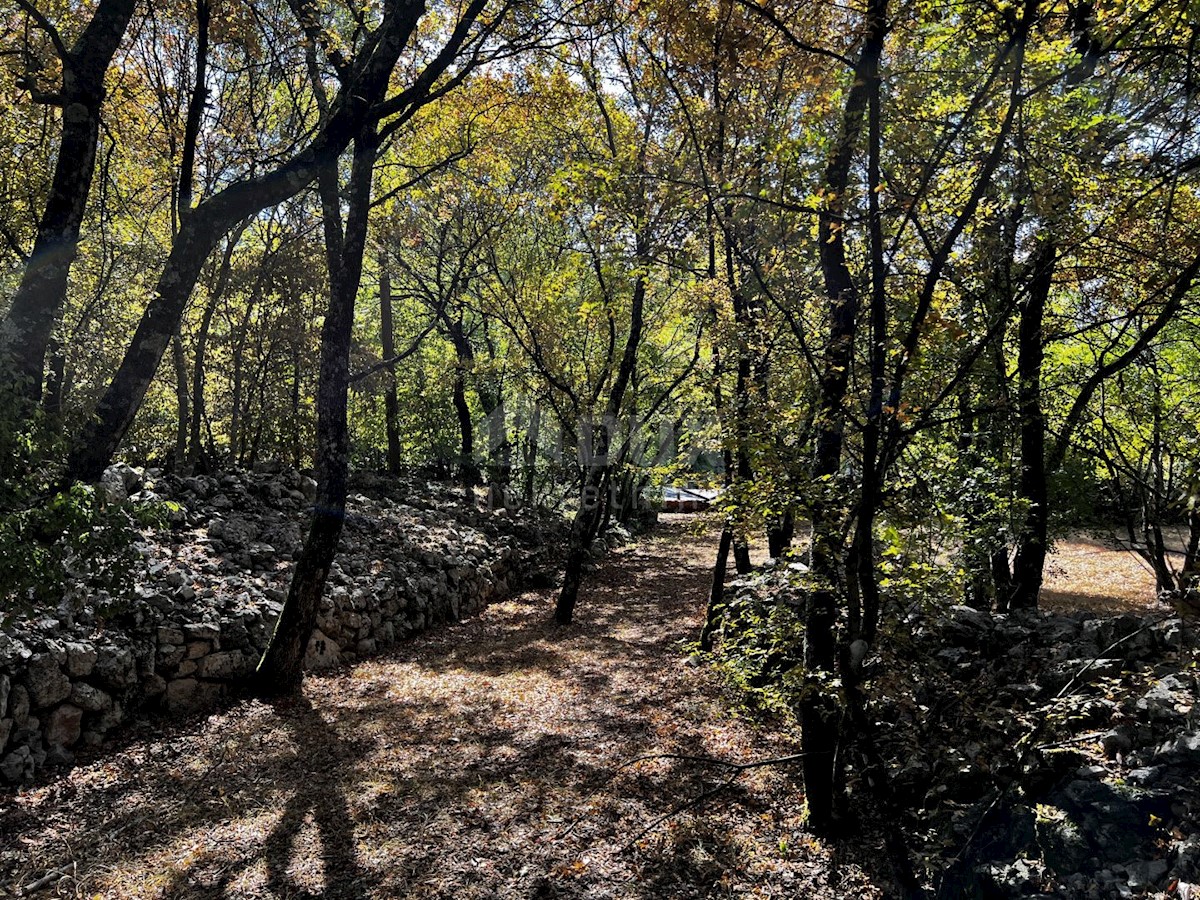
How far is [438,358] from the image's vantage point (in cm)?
1938

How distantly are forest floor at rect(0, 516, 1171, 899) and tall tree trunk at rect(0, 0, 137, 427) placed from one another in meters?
3.02

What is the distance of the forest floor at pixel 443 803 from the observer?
13.0ft

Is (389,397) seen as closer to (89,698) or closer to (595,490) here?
(595,490)

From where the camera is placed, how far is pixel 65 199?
179 inches

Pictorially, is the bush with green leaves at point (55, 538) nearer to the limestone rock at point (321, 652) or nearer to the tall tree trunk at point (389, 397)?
the limestone rock at point (321, 652)

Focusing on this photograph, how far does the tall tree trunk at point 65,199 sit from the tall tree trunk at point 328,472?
224 centimetres

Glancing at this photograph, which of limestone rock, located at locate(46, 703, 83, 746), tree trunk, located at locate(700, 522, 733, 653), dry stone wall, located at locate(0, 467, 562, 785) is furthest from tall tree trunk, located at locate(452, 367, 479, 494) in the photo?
limestone rock, located at locate(46, 703, 83, 746)

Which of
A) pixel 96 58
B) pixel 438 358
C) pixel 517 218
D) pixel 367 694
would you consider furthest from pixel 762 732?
pixel 438 358

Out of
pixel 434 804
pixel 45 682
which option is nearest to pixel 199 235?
pixel 45 682

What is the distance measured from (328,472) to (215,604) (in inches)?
73.3

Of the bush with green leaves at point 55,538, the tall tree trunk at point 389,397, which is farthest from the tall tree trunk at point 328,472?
the tall tree trunk at point 389,397

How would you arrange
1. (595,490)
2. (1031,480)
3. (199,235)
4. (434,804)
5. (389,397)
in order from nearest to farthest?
(434,804) → (199,235) → (1031,480) → (595,490) → (389,397)

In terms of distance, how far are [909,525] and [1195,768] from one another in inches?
64.6

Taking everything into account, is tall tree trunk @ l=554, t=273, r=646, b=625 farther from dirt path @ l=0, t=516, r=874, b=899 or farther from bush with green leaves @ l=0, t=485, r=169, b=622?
bush with green leaves @ l=0, t=485, r=169, b=622
